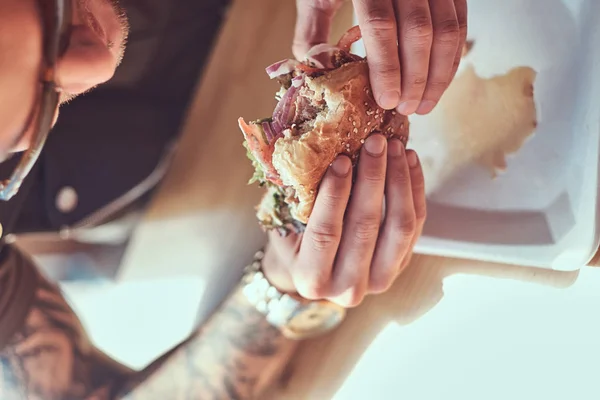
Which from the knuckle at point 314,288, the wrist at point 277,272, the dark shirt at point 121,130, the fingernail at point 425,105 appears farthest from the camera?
the dark shirt at point 121,130

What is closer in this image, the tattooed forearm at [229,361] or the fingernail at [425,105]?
the fingernail at [425,105]

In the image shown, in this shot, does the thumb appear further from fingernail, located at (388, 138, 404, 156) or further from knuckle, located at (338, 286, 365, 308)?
knuckle, located at (338, 286, 365, 308)

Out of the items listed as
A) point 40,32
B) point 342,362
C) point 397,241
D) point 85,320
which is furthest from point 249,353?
point 40,32

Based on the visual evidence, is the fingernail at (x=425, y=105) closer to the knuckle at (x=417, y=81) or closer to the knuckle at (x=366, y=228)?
the knuckle at (x=417, y=81)

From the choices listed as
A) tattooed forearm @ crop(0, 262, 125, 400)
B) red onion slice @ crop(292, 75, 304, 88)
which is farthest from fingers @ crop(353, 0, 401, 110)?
tattooed forearm @ crop(0, 262, 125, 400)

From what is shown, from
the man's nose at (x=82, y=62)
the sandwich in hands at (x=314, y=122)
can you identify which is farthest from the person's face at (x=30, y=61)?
the sandwich in hands at (x=314, y=122)

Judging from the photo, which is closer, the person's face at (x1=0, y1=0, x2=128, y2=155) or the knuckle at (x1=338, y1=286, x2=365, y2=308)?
the person's face at (x1=0, y1=0, x2=128, y2=155)
